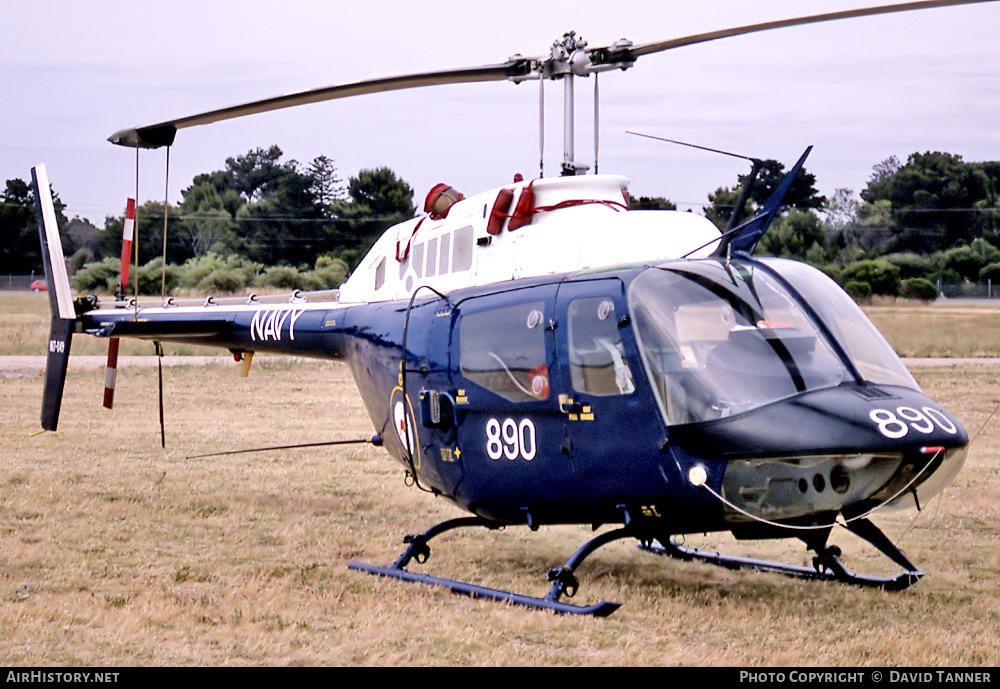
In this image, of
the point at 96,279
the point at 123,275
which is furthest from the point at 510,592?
the point at 96,279

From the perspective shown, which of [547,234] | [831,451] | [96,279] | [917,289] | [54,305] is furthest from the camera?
[96,279]

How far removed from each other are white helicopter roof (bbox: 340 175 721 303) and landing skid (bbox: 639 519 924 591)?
2321 millimetres

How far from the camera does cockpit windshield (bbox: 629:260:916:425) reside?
19.6ft

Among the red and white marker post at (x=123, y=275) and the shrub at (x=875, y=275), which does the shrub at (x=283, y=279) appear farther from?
the red and white marker post at (x=123, y=275)

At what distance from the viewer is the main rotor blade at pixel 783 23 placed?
6.25 m

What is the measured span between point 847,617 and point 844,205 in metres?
54.5

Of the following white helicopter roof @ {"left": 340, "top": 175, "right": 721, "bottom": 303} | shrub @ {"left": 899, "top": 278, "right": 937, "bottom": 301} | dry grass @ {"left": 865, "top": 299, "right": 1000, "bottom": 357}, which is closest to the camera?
white helicopter roof @ {"left": 340, "top": 175, "right": 721, "bottom": 303}

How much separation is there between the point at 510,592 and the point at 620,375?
6.38 feet

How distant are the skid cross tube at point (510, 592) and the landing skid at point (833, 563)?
4.76ft

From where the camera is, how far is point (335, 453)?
14000 millimetres

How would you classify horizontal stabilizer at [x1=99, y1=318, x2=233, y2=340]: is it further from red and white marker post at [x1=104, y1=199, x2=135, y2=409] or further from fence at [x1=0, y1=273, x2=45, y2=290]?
fence at [x1=0, y1=273, x2=45, y2=290]

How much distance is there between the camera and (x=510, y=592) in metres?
7.43

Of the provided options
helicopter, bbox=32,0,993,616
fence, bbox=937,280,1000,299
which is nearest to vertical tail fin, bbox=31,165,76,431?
helicopter, bbox=32,0,993,616

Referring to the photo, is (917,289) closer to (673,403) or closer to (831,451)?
(673,403)
